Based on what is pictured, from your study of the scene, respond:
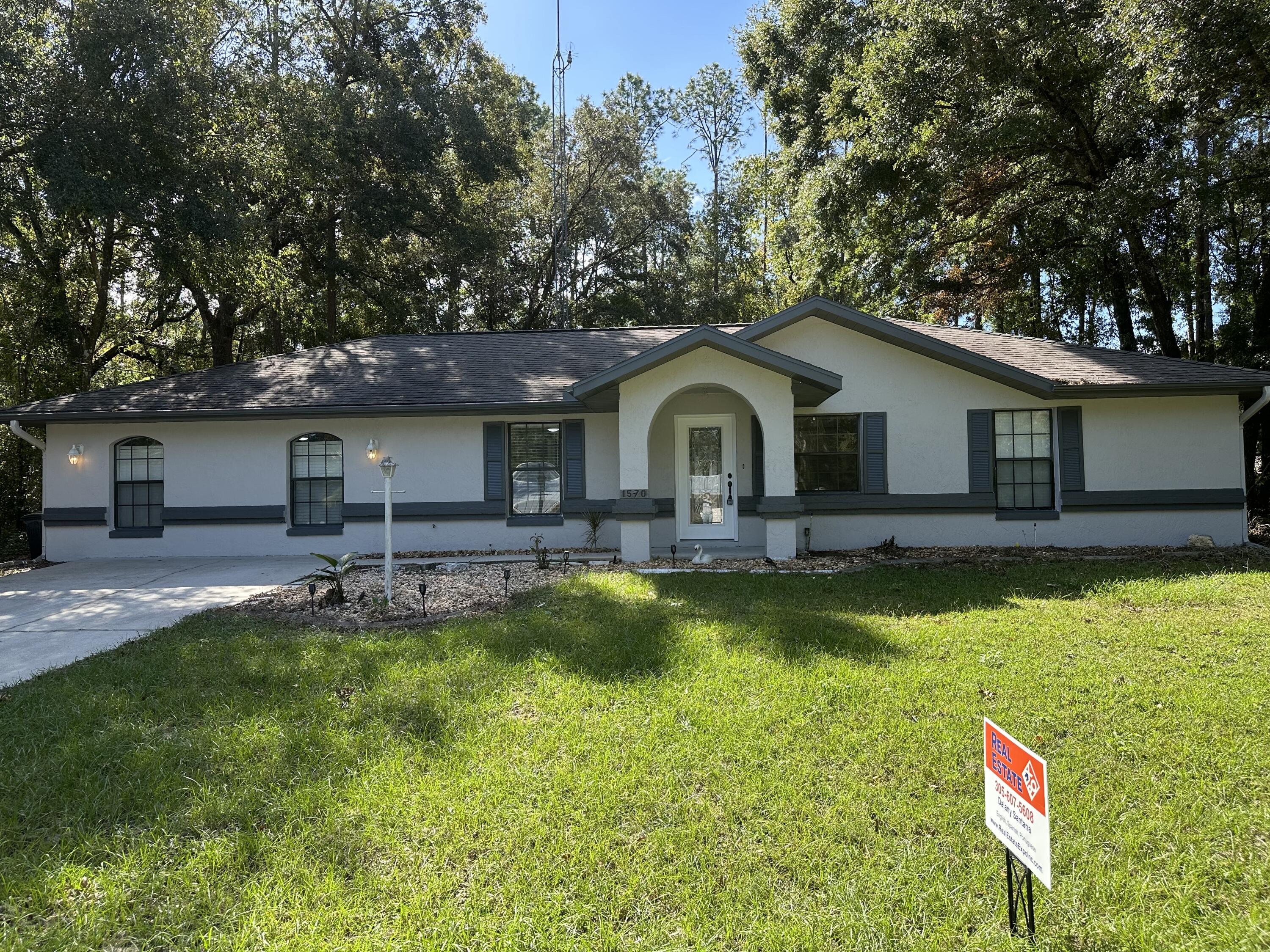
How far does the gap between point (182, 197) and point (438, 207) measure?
762cm

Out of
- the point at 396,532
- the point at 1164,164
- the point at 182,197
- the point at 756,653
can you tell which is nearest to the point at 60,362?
the point at 182,197

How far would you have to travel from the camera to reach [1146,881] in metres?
2.68

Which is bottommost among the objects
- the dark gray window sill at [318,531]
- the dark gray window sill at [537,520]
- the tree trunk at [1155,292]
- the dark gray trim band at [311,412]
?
the dark gray window sill at [318,531]

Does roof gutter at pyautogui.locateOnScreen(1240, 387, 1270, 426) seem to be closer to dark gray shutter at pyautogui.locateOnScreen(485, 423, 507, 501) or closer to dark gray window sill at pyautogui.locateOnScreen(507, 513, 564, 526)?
dark gray window sill at pyautogui.locateOnScreen(507, 513, 564, 526)

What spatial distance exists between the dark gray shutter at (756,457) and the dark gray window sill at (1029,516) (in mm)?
3978

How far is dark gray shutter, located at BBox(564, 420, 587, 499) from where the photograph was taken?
11.4m

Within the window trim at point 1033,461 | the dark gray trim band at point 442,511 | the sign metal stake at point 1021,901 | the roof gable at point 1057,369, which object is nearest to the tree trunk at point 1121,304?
the roof gable at point 1057,369

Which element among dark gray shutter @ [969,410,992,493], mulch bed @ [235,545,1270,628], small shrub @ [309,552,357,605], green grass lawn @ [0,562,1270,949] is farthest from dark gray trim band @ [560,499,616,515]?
dark gray shutter @ [969,410,992,493]

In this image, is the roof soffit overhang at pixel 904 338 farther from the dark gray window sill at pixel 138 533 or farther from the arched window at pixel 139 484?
the dark gray window sill at pixel 138 533

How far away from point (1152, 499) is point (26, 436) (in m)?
19.1

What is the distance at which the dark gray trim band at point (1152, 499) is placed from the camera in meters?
10.7

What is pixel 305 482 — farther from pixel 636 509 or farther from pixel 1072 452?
pixel 1072 452

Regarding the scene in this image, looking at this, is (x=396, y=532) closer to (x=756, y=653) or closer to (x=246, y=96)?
(x=756, y=653)

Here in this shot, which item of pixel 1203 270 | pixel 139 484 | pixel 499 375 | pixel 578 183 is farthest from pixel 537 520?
pixel 578 183
